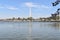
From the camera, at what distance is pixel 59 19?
6668 inches

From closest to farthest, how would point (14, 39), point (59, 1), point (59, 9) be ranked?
1. point (14, 39)
2. point (59, 1)
3. point (59, 9)

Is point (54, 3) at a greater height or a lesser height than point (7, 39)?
greater

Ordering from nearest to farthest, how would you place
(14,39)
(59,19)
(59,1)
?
(14,39), (59,1), (59,19)

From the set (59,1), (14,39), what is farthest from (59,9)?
(14,39)

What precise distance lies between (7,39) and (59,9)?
11431 millimetres

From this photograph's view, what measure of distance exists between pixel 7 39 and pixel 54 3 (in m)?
7.29

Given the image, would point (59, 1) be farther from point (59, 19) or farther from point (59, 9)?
point (59, 19)

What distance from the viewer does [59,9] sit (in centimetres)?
3023

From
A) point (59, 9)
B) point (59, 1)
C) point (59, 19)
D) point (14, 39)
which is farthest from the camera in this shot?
point (59, 19)

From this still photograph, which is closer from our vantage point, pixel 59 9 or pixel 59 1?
pixel 59 1

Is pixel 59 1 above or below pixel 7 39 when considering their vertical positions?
above

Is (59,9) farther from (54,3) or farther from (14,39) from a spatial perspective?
(14,39)

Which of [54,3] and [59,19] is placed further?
[59,19]

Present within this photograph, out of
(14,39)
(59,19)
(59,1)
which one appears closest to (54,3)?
(59,1)
